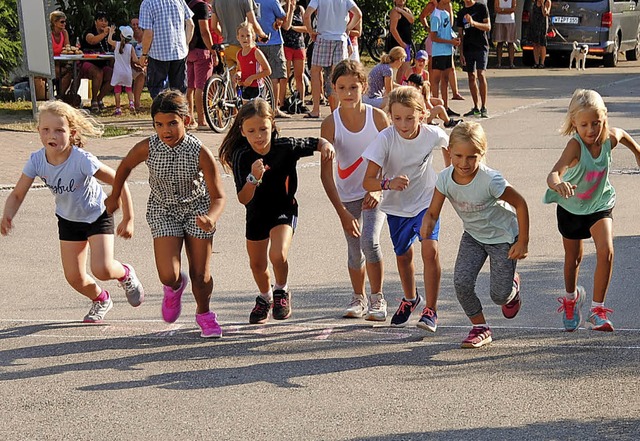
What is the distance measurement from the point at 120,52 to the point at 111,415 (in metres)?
12.9

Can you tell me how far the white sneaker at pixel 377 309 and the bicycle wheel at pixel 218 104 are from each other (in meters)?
8.37

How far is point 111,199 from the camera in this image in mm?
6945

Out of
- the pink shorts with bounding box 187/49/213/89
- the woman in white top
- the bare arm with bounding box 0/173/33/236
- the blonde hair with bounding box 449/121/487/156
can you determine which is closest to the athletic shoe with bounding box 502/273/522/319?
the blonde hair with bounding box 449/121/487/156

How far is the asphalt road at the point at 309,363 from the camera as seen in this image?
5.34m

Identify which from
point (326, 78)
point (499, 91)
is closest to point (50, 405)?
point (326, 78)

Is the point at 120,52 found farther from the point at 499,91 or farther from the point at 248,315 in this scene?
the point at 248,315

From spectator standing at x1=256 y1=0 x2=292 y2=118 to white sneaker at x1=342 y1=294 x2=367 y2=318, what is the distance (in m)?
9.29

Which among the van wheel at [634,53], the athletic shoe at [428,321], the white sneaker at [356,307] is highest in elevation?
the athletic shoe at [428,321]

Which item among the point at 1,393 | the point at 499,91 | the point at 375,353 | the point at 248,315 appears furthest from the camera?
the point at 499,91

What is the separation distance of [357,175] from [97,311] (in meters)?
1.83

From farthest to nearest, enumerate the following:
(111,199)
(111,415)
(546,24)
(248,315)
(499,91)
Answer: (546,24) < (499,91) < (248,315) < (111,199) < (111,415)

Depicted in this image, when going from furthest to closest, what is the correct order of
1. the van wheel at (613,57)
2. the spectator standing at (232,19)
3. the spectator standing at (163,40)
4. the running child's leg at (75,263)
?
the van wheel at (613,57)
the spectator standing at (232,19)
the spectator standing at (163,40)
the running child's leg at (75,263)

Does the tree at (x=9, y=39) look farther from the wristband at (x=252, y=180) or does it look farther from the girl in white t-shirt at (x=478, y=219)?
the girl in white t-shirt at (x=478, y=219)

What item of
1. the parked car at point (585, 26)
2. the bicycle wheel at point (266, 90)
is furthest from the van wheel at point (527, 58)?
the bicycle wheel at point (266, 90)
